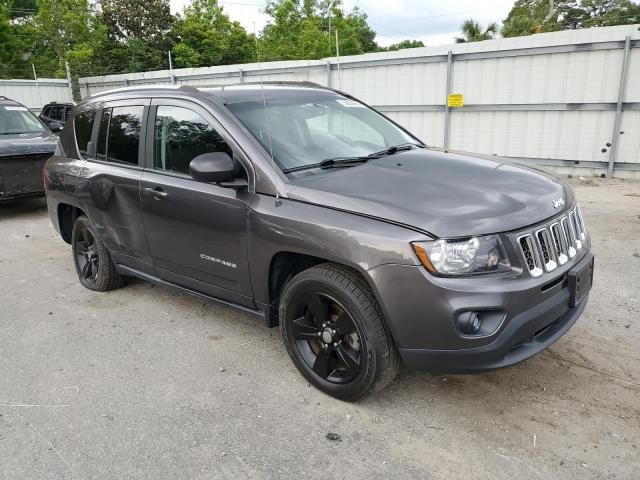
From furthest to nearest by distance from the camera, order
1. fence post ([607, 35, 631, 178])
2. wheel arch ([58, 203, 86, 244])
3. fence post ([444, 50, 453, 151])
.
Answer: fence post ([444, 50, 453, 151]), fence post ([607, 35, 631, 178]), wheel arch ([58, 203, 86, 244])

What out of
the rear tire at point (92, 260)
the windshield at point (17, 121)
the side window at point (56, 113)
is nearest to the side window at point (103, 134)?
the rear tire at point (92, 260)

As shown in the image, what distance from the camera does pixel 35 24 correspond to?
2692 centimetres

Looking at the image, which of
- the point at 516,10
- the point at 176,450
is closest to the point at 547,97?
the point at 176,450

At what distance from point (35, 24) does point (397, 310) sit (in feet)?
101

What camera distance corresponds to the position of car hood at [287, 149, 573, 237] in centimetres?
259

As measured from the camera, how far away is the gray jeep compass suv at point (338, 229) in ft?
8.38

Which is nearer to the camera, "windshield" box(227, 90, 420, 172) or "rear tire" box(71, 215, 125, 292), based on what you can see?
"windshield" box(227, 90, 420, 172)

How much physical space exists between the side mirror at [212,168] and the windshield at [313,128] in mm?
284

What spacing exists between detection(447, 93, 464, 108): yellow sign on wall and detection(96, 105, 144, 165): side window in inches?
354

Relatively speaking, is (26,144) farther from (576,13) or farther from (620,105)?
(576,13)

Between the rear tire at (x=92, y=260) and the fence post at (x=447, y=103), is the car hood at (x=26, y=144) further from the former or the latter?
the fence post at (x=447, y=103)

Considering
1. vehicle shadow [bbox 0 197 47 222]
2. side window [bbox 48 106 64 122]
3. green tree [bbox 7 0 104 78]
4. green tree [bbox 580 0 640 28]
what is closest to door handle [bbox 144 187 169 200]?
vehicle shadow [bbox 0 197 47 222]

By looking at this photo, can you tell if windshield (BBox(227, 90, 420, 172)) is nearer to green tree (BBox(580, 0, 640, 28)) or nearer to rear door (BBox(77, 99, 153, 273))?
rear door (BBox(77, 99, 153, 273))

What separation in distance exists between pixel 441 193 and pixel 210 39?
36857 mm
